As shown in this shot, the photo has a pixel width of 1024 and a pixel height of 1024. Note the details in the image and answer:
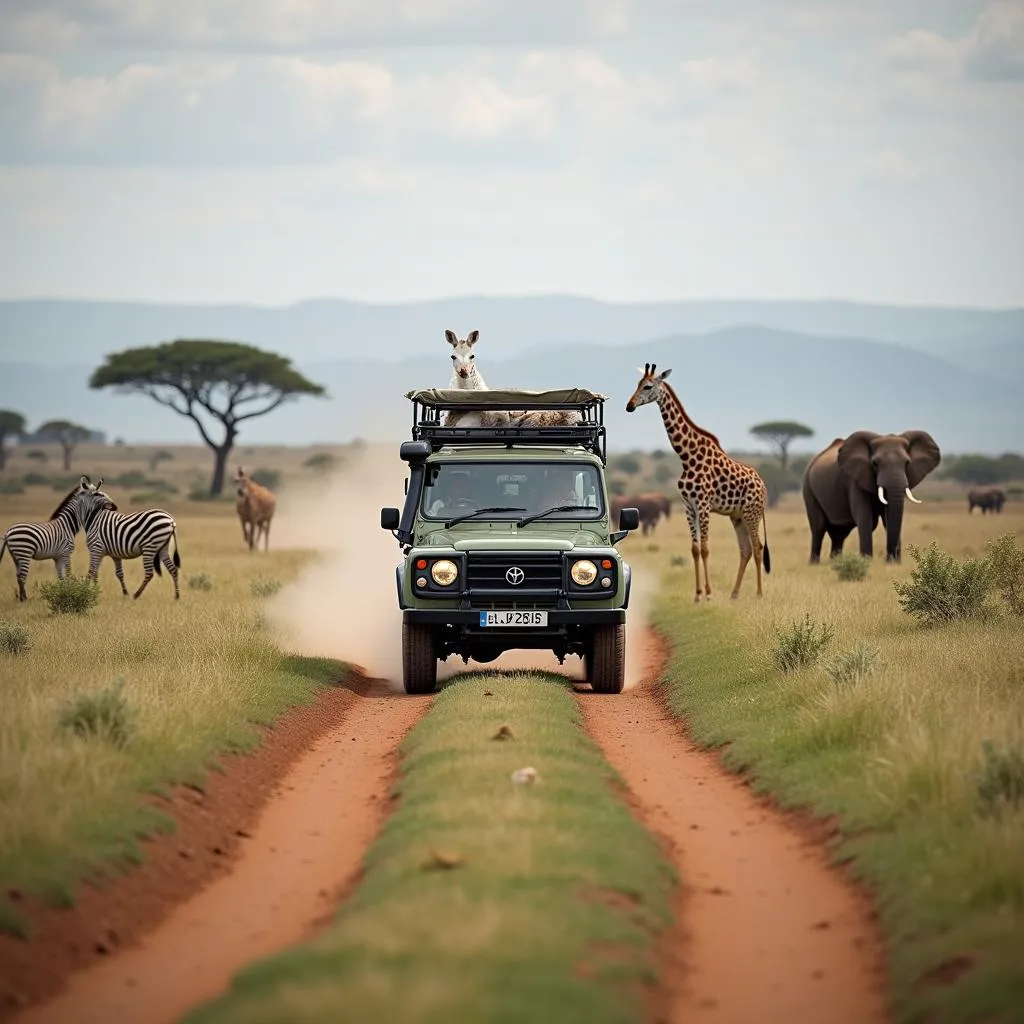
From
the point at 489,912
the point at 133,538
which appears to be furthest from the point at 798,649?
the point at 133,538

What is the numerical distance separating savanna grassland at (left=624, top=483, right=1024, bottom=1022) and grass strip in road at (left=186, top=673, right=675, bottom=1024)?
1.19m

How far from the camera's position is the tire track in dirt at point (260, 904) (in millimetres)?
7914

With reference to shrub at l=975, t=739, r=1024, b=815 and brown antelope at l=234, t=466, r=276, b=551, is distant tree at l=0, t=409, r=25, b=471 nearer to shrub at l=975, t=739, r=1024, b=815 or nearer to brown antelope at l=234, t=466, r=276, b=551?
brown antelope at l=234, t=466, r=276, b=551

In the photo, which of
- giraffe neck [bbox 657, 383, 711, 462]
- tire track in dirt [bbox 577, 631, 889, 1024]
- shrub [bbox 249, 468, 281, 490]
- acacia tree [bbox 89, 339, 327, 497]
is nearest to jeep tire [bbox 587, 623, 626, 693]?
tire track in dirt [bbox 577, 631, 889, 1024]

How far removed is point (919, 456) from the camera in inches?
1378

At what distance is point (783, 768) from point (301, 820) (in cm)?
332

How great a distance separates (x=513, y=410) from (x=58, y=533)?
11465 mm

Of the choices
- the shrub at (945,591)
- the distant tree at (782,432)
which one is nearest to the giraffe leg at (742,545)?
the shrub at (945,591)

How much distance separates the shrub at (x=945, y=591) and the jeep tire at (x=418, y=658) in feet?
20.7

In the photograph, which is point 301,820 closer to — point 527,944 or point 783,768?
point 783,768

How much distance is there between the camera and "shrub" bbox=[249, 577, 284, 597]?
2827cm

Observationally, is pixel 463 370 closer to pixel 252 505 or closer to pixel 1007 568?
pixel 1007 568

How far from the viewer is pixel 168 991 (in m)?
8.00

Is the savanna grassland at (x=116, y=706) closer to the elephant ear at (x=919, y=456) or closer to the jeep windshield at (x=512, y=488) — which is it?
the jeep windshield at (x=512, y=488)
